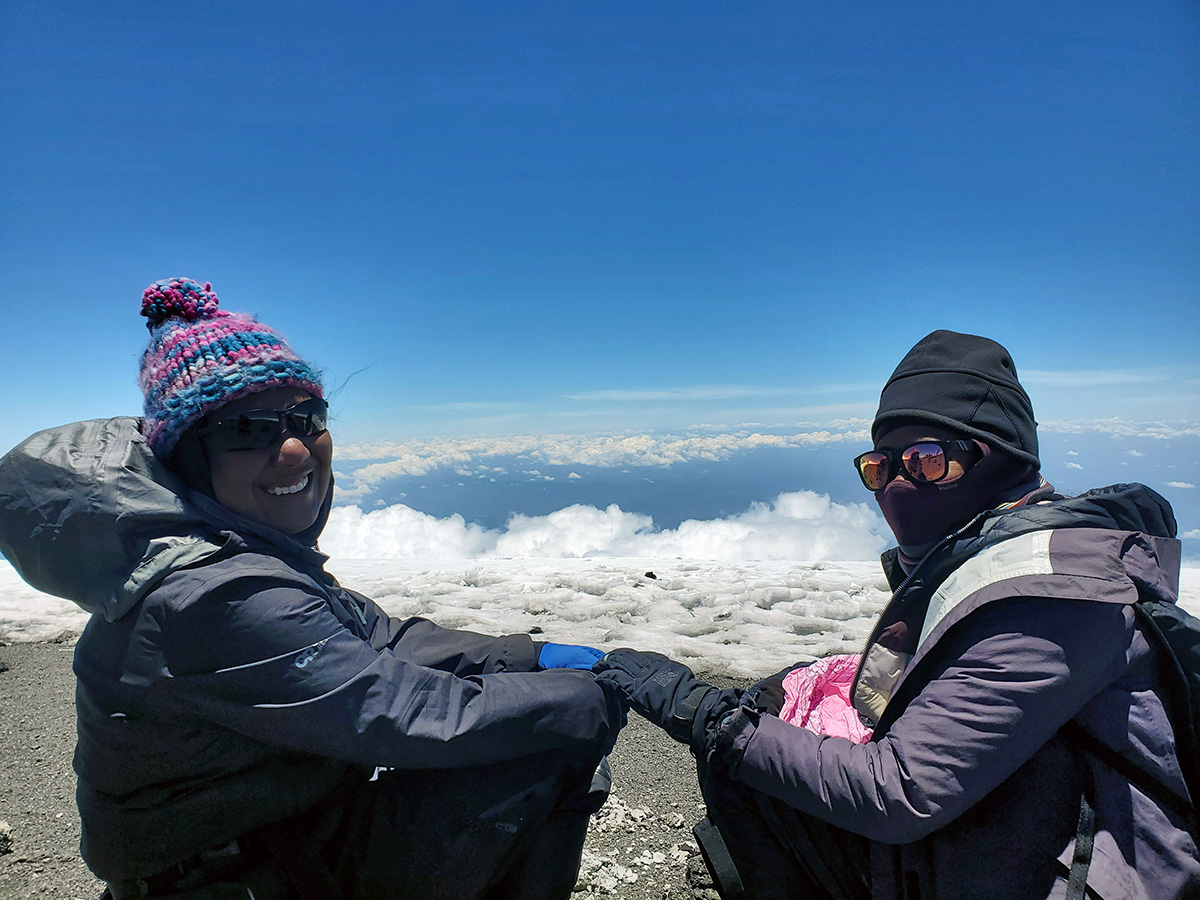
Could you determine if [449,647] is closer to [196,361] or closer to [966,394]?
[196,361]

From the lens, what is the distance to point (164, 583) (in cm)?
161

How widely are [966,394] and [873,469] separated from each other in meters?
0.37

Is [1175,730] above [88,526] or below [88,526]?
below

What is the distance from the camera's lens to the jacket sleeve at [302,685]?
62.7 inches

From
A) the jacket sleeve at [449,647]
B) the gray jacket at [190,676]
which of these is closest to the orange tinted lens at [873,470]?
the gray jacket at [190,676]

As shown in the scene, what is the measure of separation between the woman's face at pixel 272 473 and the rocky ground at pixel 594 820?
1.85 metres

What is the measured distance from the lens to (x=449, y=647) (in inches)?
99.7

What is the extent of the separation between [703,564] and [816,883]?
6.16 meters

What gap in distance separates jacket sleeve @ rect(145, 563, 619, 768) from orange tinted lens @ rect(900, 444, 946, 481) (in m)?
1.45

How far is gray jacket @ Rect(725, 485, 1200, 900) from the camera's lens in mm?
1501

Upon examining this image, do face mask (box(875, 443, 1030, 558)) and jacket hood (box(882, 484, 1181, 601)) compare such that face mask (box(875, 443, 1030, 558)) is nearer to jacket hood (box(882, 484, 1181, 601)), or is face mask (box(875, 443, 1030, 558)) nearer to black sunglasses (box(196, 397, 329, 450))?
jacket hood (box(882, 484, 1181, 601))

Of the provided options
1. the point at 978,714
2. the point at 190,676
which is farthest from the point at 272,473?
the point at 978,714

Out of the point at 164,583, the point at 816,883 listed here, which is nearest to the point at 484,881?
the point at 816,883

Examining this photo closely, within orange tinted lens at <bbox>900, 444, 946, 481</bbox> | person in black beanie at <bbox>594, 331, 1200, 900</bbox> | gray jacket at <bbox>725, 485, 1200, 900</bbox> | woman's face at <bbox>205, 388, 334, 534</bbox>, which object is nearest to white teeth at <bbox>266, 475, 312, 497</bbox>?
woman's face at <bbox>205, 388, 334, 534</bbox>
